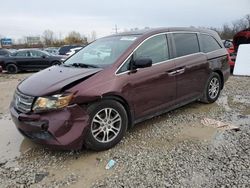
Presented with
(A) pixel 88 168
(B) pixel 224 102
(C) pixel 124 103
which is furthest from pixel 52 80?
(B) pixel 224 102

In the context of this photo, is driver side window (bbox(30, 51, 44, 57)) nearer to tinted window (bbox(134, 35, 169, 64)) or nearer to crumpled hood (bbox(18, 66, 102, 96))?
crumpled hood (bbox(18, 66, 102, 96))

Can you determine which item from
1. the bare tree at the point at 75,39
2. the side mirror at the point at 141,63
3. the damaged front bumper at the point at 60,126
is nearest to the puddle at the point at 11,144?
the damaged front bumper at the point at 60,126

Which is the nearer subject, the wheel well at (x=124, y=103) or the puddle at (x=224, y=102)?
the wheel well at (x=124, y=103)

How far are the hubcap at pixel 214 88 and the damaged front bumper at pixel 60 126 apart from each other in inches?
131

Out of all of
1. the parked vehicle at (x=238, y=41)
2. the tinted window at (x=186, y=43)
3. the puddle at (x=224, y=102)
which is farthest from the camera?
the parked vehicle at (x=238, y=41)

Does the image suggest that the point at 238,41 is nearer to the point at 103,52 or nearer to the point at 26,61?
the point at 103,52

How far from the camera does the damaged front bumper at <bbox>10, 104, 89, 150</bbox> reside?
3293mm

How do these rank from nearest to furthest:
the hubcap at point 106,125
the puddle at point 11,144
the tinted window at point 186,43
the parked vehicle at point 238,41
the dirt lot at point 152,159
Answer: the dirt lot at point 152,159
the hubcap at point 106,125
the puddle at point 11,144
the tinted window at point 186,43
the parked vehicle at point 238,41

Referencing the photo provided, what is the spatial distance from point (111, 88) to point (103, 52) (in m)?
1.00

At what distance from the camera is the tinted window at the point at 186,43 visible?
4.84 meters

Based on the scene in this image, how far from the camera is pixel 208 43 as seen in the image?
5672 mm

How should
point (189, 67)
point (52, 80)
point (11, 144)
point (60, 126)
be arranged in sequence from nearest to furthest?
point (60, 126)
point (52, 80)
point (11, 144)
point (189, 67)

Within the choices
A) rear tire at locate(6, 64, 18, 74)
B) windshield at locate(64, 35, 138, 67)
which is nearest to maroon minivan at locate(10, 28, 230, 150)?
windshield at locate(64, 35, 138, 67)

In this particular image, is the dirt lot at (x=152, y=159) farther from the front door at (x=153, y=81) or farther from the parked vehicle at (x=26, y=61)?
the parked vehicle at (x=26, y=61)
